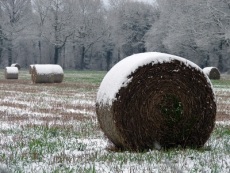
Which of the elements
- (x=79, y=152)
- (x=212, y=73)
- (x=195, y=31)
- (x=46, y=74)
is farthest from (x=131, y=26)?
(x=79, y=152)

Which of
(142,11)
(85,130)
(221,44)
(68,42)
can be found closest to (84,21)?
(68,42)

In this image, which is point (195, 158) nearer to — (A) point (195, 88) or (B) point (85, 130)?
(A) point (195, 88)

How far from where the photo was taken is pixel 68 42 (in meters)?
71.5

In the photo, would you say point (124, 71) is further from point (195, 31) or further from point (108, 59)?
point (108, 59)

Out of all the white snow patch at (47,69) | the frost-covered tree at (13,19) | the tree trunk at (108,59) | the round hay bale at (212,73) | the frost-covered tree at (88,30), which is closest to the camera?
the white snow patch at (47,69)

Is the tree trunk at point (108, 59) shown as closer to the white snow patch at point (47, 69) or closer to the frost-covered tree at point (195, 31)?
the frost-covered tree at point (195, 31)

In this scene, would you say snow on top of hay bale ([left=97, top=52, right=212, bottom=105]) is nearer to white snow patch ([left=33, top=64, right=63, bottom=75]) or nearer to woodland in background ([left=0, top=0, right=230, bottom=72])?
white snow patch ([left=33, top=64, right=63, bottom=75])

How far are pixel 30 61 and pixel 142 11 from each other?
2103 centimetres

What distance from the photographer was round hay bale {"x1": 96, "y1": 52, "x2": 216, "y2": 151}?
7938 mm

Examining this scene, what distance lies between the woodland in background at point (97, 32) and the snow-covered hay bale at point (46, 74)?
2366 cm

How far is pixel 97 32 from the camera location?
2869 inches

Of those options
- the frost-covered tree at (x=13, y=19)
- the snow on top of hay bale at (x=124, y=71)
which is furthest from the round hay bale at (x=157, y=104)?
the frost-covered tree at (x=13, y=19)

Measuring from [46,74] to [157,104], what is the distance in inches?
922

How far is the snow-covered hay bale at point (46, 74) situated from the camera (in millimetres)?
30422
